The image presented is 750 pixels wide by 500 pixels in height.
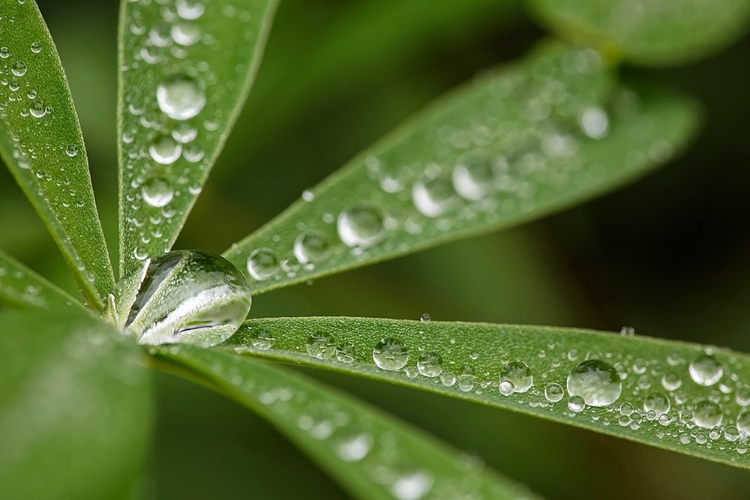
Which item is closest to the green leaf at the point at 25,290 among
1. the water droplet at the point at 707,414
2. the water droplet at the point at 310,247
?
the water droplet at the point at 310,247

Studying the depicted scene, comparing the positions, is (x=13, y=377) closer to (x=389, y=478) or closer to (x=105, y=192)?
(x=389, y=478)

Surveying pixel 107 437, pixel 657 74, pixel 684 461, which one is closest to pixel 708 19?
pixel 657 74

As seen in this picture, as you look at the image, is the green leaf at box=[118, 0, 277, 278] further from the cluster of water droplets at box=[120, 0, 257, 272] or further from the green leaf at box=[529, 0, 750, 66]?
the green leaf at box=[529, 0, 750, 66]

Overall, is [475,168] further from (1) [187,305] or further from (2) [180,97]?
(1) [187,305]

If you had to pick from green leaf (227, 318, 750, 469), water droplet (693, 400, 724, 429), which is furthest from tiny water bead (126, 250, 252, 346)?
water droplet (693, 400, 724, 429)

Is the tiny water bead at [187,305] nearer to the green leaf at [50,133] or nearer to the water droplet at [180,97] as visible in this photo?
the green leaf at [50,133]
